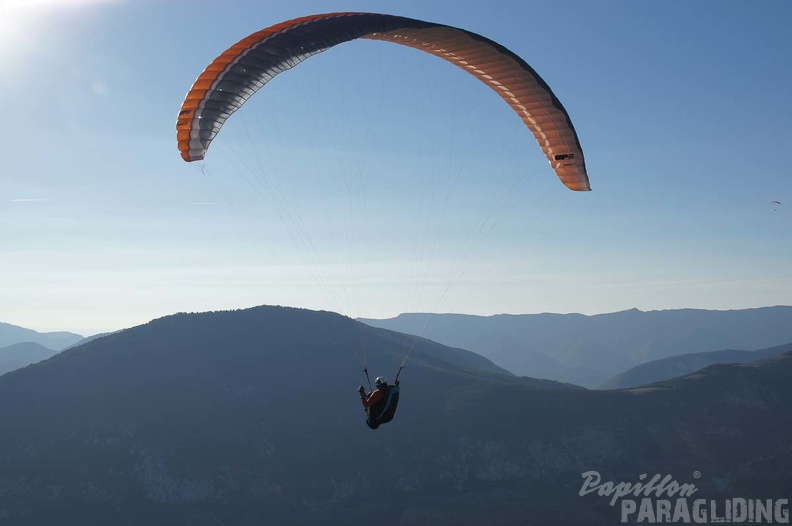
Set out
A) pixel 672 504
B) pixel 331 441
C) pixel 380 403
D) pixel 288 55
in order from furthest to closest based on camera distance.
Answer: pixel 331 441
pixel 672 504
pixel 380 403
pixel 288 55

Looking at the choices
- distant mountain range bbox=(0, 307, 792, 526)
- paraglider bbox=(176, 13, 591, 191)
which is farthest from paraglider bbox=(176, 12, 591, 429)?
distant mountain range bbox=(0, 307, 792, 526)

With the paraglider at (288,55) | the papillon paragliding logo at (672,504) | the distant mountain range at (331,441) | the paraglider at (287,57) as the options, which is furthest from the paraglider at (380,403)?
the papillon paragliding logo at (672,504)

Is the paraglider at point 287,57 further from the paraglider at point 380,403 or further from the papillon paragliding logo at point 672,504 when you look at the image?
the papillon paragliding logo at point 672,504

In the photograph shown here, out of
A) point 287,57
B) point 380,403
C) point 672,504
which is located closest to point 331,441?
point 672,504

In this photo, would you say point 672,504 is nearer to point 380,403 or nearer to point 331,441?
point 331,441

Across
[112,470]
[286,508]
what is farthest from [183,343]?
[286,508]
